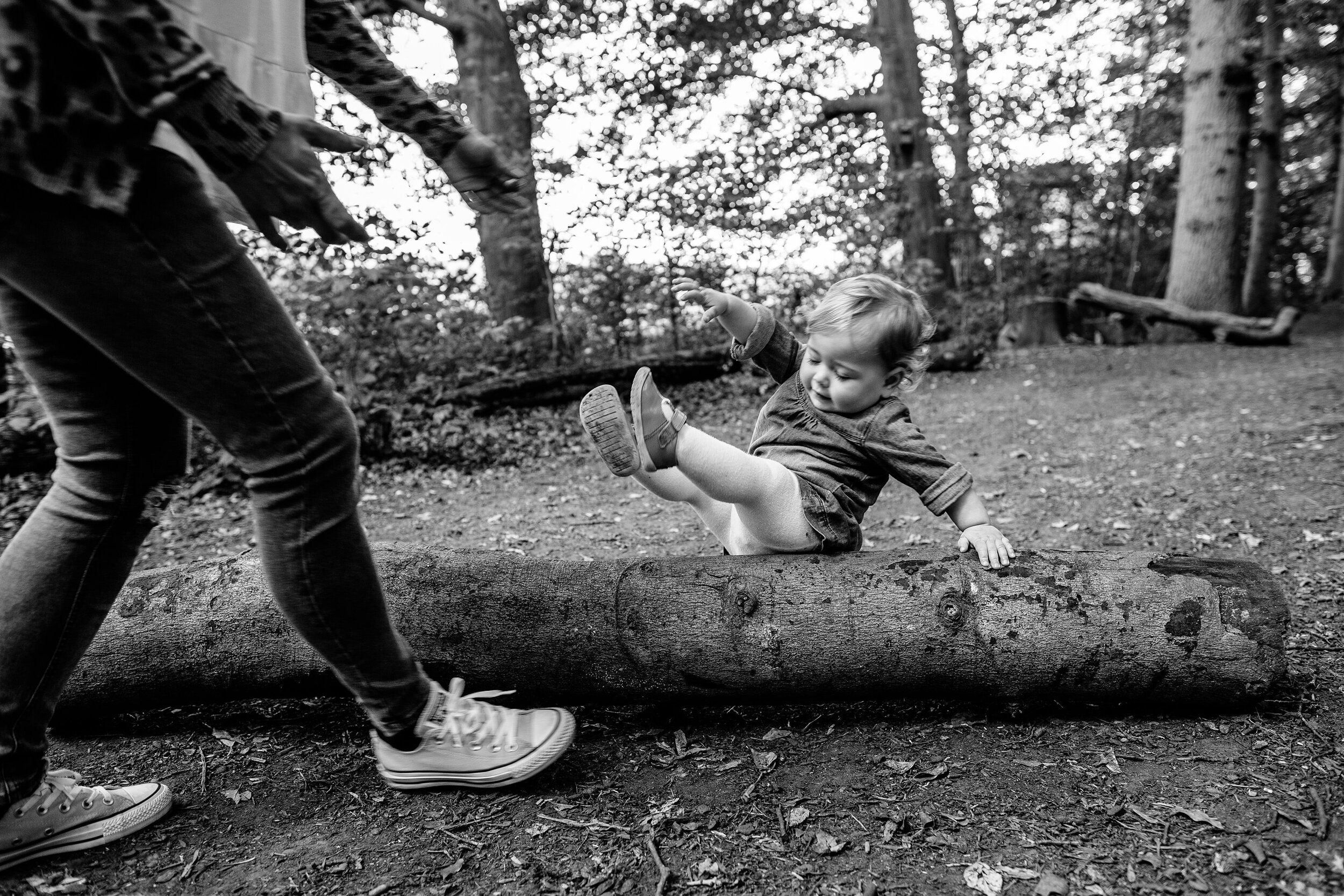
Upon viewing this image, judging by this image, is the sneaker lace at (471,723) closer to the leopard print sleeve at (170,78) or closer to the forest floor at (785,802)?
the forest floor at (785,802)

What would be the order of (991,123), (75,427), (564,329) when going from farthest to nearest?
(991,123)
(564,329)
(75,427)

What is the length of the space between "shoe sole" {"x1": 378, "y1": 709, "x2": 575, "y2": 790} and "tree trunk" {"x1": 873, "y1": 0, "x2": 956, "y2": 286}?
10.3 m

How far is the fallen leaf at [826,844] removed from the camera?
161 centimetres

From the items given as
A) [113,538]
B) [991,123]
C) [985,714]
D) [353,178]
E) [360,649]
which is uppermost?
[991,123]

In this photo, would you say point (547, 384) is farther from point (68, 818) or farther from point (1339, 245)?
point (1339, 245)

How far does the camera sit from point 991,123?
12.1m

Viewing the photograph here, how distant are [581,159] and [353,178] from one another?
2217mm

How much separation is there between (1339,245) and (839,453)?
49.8ft

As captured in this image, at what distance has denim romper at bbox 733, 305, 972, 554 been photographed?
2.22 m

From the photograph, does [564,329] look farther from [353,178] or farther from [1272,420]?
[1272,420]

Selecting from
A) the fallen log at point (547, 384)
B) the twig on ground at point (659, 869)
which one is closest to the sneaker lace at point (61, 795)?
the twig on ground at point (659, 869)

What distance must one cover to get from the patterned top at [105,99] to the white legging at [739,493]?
1153 millimetres

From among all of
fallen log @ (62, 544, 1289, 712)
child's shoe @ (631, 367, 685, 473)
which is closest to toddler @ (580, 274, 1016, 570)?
child's shoe @ (631, 367, 685, 473)

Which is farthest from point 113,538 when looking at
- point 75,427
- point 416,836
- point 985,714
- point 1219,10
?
point 1219,10
